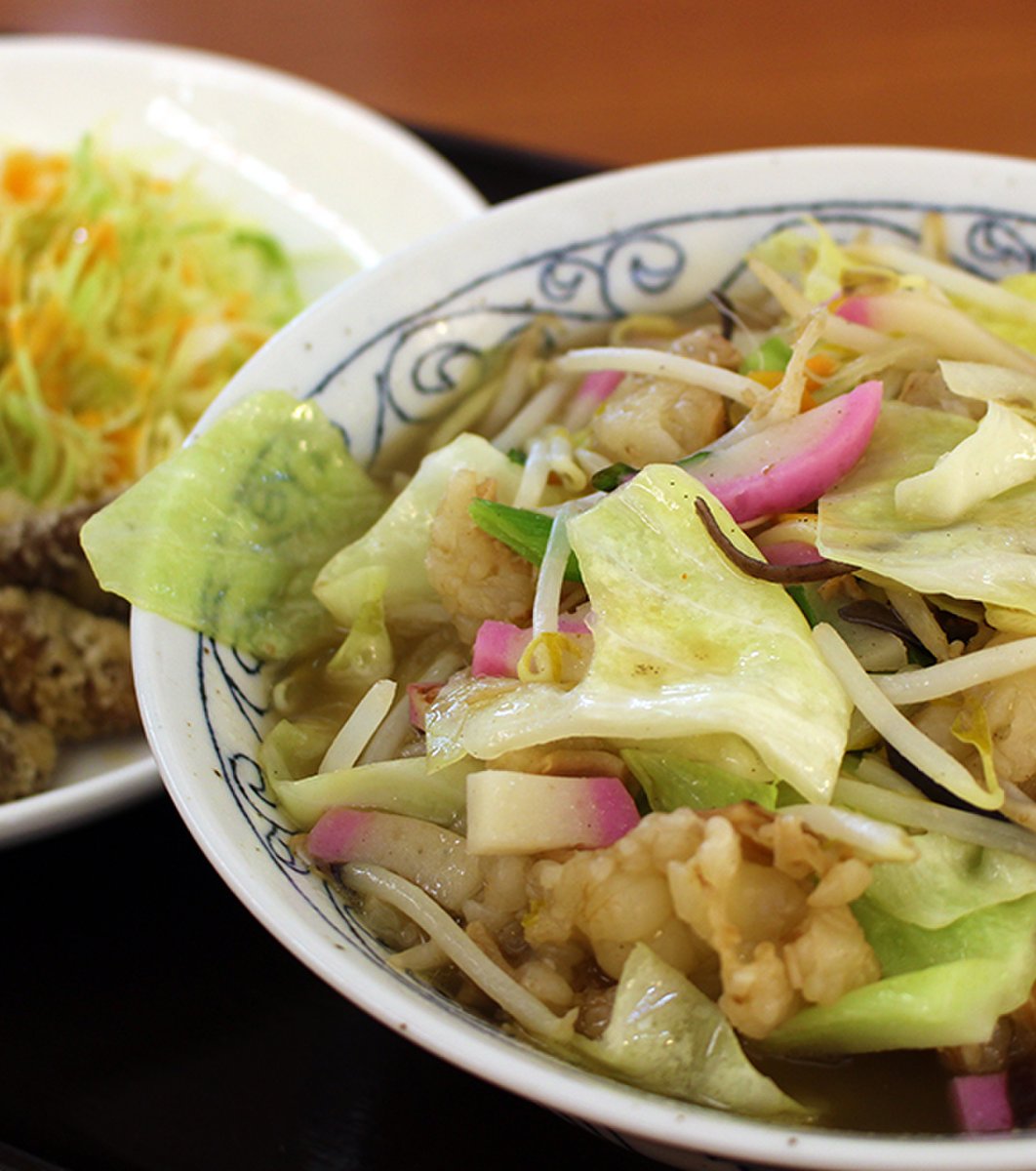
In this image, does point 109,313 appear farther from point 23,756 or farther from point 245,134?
point 23,756

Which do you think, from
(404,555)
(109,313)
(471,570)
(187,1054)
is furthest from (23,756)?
(109,313)

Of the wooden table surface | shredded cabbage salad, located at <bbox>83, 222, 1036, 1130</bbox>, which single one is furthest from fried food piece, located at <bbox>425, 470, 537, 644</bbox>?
the wooden table surface

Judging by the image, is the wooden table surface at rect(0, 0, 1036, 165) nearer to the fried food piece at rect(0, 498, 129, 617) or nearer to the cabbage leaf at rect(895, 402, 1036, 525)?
the fried food piece at rect(0, 498, 129, 617)

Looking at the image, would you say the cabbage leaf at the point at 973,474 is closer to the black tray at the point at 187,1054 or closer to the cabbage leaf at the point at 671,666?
the cabbage leaf at the point at 671,666

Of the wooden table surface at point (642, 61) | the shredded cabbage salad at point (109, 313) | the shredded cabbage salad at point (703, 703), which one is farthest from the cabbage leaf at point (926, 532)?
the wooden table surface at point (642, 61)

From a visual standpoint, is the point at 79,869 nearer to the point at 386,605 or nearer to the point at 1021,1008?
the point at 386,605

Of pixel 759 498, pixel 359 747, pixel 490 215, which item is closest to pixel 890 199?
pixel 490 215
